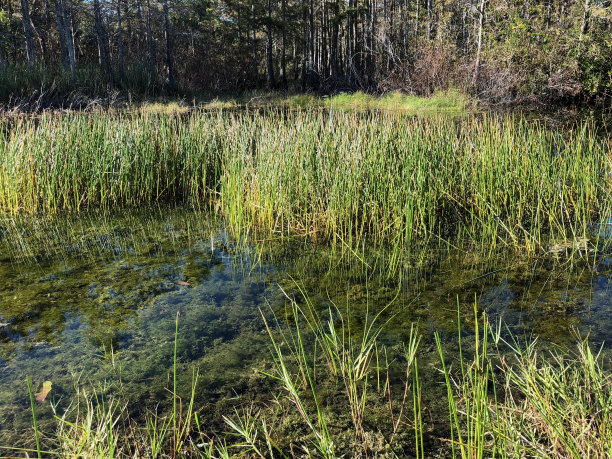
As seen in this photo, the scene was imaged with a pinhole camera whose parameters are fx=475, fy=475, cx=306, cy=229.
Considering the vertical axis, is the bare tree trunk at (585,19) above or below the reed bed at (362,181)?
above

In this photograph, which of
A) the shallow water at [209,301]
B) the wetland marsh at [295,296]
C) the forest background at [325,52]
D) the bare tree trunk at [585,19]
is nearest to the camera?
the wetland marsh at [295,296]

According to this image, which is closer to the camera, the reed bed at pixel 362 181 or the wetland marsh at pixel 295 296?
the wetland marsh at pixel 295 296

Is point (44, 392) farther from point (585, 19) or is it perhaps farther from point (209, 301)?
point (585, 19)

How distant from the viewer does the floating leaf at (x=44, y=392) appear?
1667 mm

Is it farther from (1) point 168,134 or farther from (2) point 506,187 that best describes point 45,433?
(1) point 168,134

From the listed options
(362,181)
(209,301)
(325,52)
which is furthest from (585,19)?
(209,301)

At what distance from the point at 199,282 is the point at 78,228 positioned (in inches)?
59.4

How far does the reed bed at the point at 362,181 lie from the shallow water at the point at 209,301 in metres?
0.21

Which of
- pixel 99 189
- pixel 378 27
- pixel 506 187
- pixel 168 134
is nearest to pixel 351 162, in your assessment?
pixel 506 187

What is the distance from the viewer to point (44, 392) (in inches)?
67.1

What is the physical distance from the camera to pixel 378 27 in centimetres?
1628

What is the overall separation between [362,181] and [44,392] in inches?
83.7

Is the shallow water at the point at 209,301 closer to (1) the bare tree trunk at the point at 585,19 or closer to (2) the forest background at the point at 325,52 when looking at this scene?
(2) the forest background at the point at 325,52

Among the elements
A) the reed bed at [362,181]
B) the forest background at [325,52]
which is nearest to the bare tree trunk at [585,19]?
the forest background at [325,52]
